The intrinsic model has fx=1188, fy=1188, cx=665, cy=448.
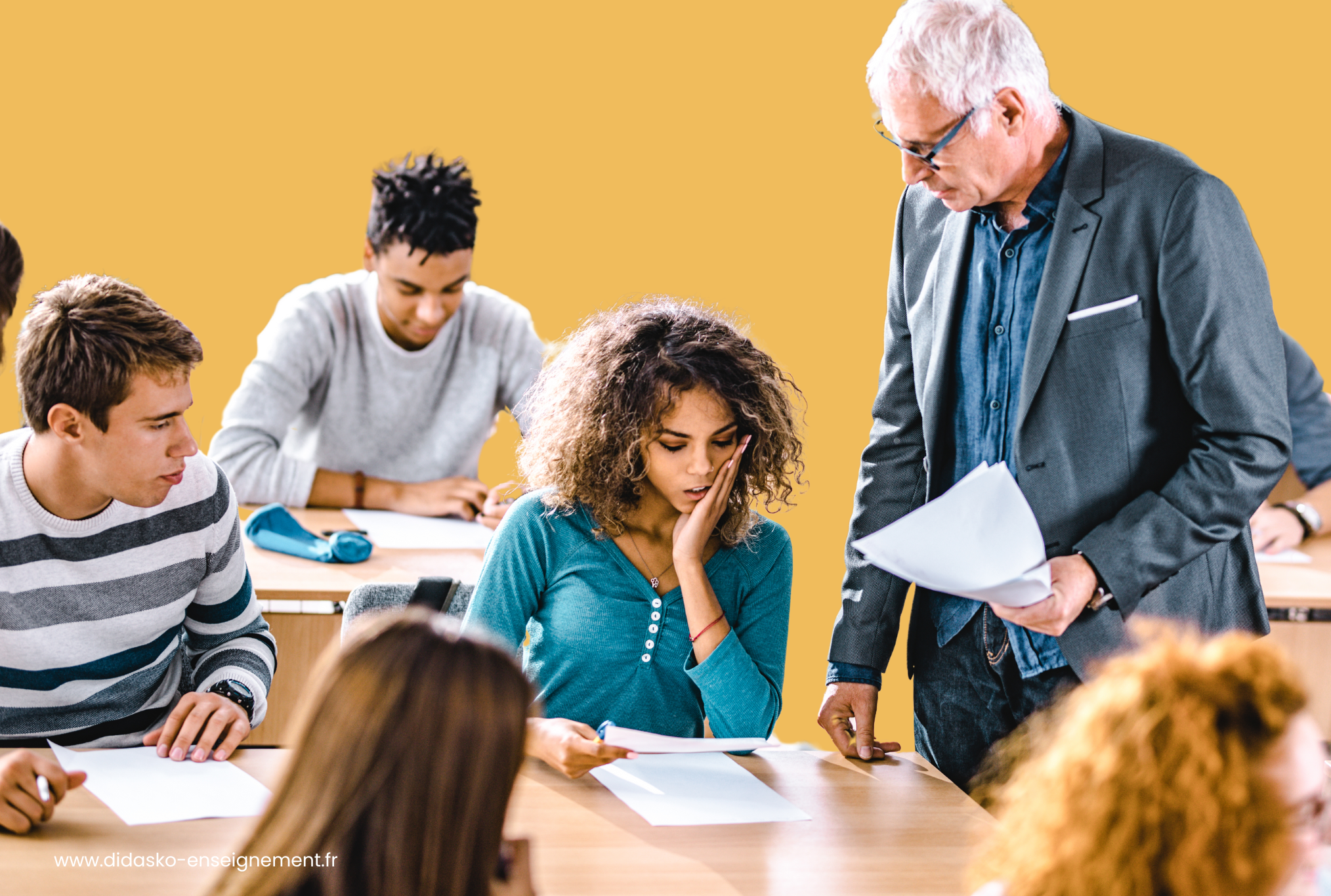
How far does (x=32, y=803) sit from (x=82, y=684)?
0.46 m

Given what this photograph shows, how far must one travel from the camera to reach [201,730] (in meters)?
1.71

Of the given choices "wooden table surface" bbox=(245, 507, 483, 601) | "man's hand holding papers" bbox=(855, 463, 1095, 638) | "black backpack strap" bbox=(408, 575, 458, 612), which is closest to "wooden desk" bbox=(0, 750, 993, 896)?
"man's hand holding papers" bbox=(855, 463, 1095, 638)

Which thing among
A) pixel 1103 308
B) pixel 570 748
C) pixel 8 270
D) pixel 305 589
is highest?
pixel 1103 308

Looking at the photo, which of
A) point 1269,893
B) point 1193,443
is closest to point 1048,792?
point 1269,893

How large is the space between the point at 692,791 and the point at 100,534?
1.00 metres

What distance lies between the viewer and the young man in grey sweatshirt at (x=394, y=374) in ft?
10.6

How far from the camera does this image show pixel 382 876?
90cm

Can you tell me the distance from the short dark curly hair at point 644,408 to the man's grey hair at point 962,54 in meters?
0.54

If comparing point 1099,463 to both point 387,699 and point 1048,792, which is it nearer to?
point 1048,792

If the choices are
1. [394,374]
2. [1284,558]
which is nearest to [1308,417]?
[1284,558]

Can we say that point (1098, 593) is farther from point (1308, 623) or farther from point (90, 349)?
point (1308, 623)

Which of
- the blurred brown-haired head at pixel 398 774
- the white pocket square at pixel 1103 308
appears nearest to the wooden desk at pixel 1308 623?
the white pocket square at pixel 1103 308

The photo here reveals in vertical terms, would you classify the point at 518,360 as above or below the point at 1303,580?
above

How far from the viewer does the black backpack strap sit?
7.19ft
